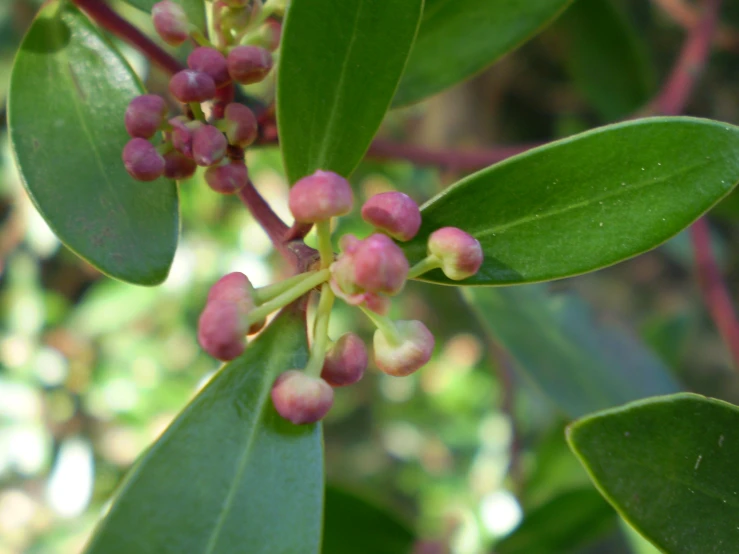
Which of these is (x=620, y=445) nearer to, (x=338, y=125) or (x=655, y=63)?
(x=338, y=125)

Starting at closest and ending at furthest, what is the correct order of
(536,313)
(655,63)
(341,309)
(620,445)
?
(620,445)
(536,313)
(341,309)
(655,63)

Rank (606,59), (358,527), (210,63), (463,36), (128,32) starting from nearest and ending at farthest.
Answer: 1. (210,63)
2. (128,32)
3. (463,36)
4. (358,527)
5. (606,59)

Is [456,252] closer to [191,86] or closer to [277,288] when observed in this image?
[277,288]

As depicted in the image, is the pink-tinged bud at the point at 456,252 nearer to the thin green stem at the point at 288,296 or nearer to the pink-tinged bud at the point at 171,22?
the thin green stem at the point at 288,296

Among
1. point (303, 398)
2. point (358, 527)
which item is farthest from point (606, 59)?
point (303, 398)

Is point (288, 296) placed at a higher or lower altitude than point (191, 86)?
lower

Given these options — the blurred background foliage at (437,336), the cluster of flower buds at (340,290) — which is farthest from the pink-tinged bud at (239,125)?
the blurred background foliage at (437,336)

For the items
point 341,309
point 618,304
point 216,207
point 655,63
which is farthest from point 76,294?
point 655,63
